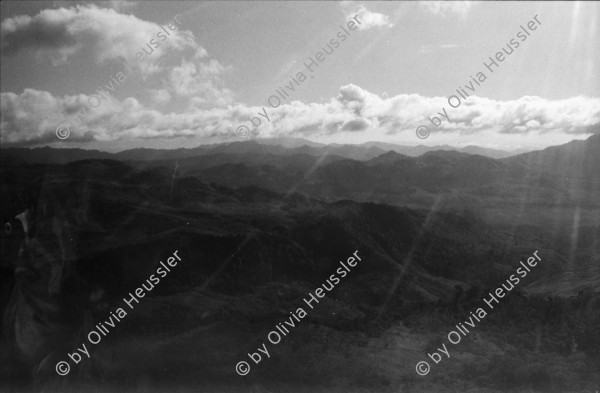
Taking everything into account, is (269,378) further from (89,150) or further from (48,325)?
(89,150)
